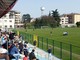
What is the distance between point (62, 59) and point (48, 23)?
11856 centimetres

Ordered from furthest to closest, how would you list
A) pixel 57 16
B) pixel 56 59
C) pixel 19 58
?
pixel 57 16
pixel 56 59
pixel 19 58

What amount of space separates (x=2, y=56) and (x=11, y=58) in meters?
5.36

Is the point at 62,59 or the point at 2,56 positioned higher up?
the point at 2,56

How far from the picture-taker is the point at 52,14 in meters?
166

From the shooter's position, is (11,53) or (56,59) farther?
(56,59)

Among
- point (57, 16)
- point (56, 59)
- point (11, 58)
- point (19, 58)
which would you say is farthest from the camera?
point (57, 16)

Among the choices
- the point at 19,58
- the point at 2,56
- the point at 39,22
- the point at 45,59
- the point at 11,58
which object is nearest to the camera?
the point at 2,56

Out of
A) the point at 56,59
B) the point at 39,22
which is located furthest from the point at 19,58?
the point at 39,22

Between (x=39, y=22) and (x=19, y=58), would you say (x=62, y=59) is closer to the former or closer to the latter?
(x=19, y=58)

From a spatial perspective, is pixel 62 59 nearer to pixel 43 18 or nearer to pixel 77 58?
pixel 77 58

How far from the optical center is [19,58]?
40.2 ft

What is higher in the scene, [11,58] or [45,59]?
[11,58]

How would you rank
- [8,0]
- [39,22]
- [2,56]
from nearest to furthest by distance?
[2,56]
[8,0]
[39,22]

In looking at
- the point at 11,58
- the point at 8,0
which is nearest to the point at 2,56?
the point at 8,0
